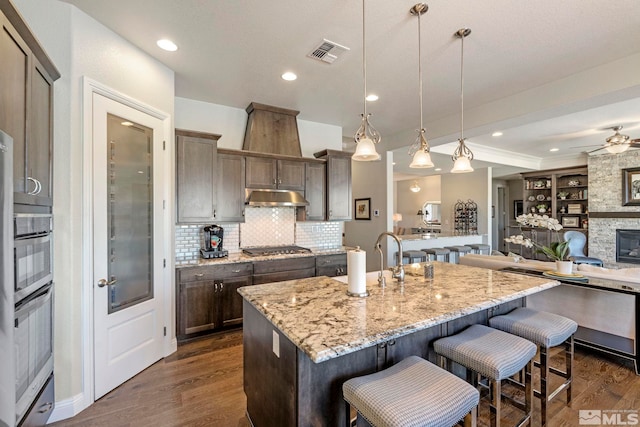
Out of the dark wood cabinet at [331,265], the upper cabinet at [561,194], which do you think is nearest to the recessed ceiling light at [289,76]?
the dark wood cabinet at [331,265]

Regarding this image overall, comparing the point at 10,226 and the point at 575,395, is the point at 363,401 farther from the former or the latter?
the point at 575,395

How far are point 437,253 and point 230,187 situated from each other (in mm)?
4359

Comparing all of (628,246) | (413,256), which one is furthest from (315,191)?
(628,246)

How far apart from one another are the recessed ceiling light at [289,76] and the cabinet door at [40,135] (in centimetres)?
190

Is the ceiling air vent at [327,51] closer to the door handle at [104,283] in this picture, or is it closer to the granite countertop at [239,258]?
the granite countertop at [239,258]

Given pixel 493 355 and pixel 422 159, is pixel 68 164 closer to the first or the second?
pixel 422 159

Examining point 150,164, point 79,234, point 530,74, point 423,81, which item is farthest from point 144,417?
point 530,74

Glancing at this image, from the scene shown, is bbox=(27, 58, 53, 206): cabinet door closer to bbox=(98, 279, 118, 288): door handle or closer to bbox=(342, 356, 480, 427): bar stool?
bbox=(98, 279, 118, 288): door handle

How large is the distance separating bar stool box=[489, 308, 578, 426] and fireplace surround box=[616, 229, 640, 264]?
20.9ft

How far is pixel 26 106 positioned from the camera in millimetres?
1563

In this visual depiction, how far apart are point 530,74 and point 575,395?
2.94m

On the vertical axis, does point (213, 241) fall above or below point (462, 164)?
below

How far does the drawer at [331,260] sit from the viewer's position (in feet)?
13.3

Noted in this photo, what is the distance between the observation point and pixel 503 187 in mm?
10156
